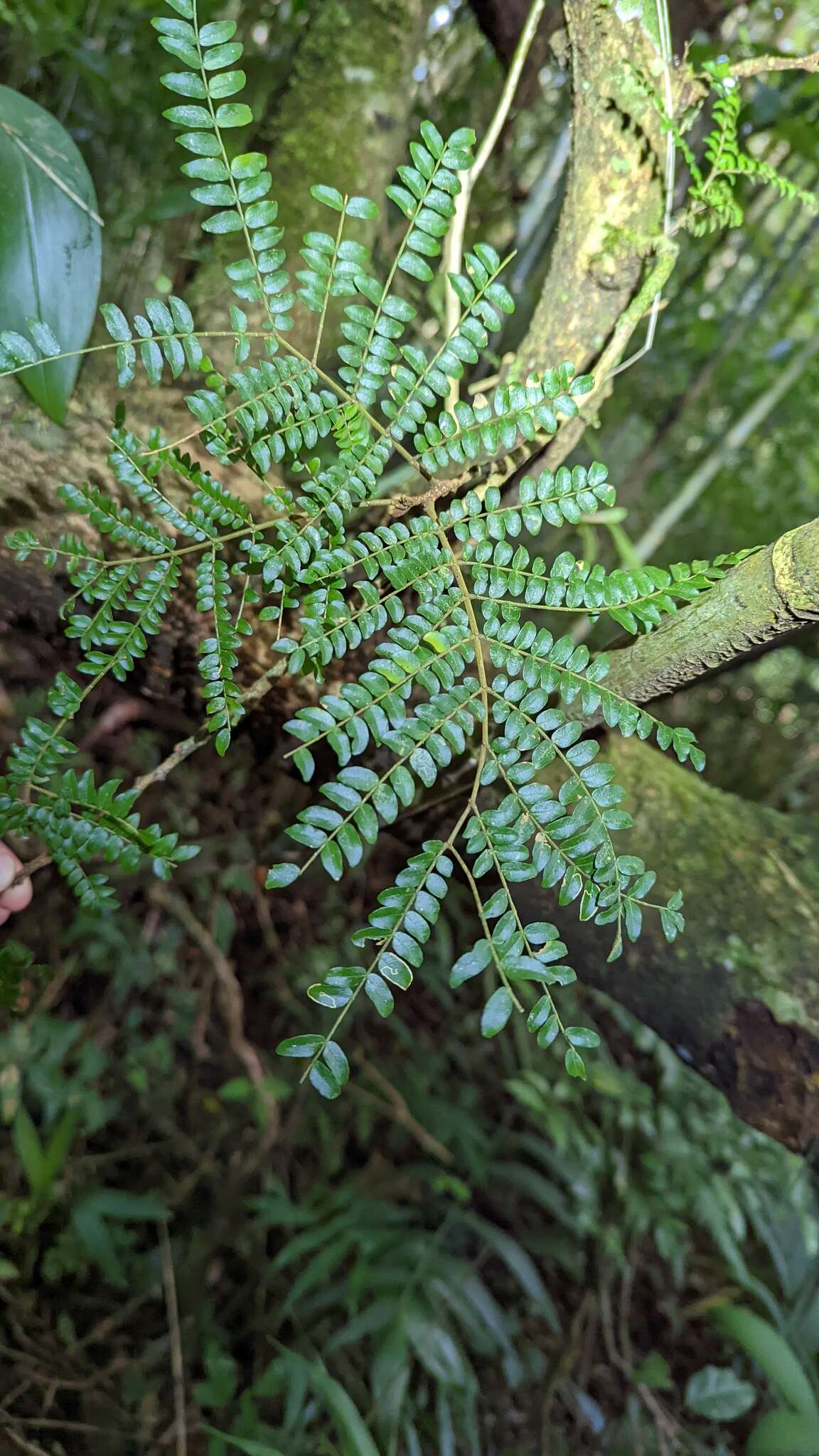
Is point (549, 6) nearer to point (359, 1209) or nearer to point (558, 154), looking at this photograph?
point (558, 154)

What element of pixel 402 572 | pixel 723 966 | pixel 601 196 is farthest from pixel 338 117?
pixel 723 966

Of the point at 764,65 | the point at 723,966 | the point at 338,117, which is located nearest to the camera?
the point at 764,65

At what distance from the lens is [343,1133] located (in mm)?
1418

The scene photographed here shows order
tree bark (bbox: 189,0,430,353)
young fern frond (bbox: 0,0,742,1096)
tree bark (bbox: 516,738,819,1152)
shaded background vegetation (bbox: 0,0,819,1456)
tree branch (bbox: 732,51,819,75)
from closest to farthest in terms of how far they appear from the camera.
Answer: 1. young fern frond (bbox: 0,0,742,1096)
2. tree branch (bbox: 732,51,819,75)
3. tree bark (bbox: 516,738,819,1152)
4. tree bark (bbox: 189,0,430,353)
5. shaded background vegetation (bbox: 0,0,819,1456)

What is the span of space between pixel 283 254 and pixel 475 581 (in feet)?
0.66

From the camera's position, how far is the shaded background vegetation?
41.9 inches

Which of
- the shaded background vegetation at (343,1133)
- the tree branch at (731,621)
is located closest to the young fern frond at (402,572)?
the tree branch at (731,621)

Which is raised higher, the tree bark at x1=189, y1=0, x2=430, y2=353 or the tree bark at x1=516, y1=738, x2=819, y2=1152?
the tree bark at x1=189, y1=0, x2=430, y2=353

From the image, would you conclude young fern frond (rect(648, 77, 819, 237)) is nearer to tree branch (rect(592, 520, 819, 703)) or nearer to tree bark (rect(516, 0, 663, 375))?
tree bark (rect(516, 0, 663, 375))

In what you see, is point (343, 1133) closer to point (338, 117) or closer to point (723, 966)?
point (723, 966)

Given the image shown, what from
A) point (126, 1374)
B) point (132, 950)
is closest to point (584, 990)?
point (132, 950)

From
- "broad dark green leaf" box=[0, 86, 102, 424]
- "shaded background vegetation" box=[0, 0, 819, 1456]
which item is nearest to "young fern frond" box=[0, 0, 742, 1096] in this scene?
"broad dark green leaf" box=[0, 86, 102, 424]

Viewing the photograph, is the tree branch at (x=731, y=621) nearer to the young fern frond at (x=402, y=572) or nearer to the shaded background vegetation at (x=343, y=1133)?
the young fern frond at (x=402, y=572)

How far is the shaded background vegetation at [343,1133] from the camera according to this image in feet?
3.49
